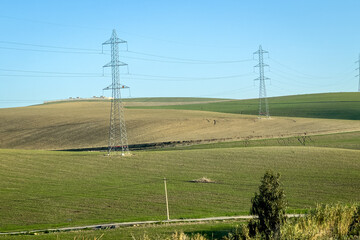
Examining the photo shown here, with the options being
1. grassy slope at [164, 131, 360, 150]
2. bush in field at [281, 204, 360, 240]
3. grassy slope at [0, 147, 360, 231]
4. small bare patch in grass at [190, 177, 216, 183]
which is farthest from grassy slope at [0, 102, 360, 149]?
bush in field at [281, 204, 360, 240]

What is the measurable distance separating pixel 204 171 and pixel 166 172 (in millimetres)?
3120

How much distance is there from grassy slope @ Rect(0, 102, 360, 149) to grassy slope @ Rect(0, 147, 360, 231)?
1425 cm

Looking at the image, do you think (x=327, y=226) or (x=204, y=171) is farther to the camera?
(x=204, y=171)

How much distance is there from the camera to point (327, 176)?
37.8 metres

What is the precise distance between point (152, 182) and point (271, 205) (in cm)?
2216

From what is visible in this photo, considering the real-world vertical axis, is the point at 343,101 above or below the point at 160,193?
above

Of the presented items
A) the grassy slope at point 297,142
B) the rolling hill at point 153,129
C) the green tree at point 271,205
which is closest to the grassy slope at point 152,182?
the grassy slope at point 297,142

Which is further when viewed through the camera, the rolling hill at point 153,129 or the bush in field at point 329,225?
the rolling hill at point 153,129

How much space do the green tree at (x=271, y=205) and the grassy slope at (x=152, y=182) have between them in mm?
9397

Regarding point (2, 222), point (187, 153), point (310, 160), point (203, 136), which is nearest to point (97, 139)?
point (203, 136)

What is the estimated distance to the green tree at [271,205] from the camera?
16.3 metres

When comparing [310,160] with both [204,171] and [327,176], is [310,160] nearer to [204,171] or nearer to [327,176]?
[327,176]

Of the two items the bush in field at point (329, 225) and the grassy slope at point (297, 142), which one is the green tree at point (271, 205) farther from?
the grassy slope at point (297, 142)

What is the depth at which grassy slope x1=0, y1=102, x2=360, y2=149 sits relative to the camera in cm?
→ 6706
